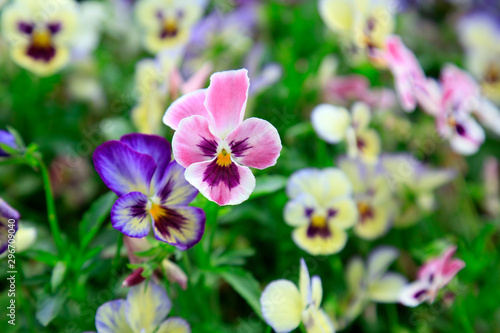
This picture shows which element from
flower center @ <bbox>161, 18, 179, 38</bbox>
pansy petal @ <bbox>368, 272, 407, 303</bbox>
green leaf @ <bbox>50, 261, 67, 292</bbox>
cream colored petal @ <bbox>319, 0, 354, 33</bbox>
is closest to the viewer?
green leaf @ <bbox>50, 261, 67, 292</bbox>

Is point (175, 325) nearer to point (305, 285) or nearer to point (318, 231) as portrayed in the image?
point (305, 285)

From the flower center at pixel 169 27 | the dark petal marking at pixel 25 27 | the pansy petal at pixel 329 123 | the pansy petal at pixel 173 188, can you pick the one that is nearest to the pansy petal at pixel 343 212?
the pansy petal at pixel 329 123

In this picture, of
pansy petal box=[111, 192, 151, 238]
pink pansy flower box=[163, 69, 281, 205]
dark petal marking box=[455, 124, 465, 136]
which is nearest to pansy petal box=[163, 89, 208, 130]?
pink pansy flower box=[163, 69, 281, 205]

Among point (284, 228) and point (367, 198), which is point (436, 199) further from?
point (284, 228)

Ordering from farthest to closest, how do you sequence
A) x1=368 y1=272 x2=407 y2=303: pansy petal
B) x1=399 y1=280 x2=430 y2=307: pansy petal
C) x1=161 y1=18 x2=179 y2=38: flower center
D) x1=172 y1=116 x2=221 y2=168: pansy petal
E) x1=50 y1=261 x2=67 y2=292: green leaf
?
x1=161 y1=18 x2=179 y2=38: flower center, x1=368 y1=272 x2=407 y2=303: pansy petal, x1=399 y1=280 x2=430 y2=307: pansy petal, x1=50 y1=261 x2=67 y2=292: green leaf, x1=172 y1=116 x2=221 y2=168: pansy petal

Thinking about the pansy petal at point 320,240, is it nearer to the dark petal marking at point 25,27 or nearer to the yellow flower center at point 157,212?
the yellow flower center at point 157,212

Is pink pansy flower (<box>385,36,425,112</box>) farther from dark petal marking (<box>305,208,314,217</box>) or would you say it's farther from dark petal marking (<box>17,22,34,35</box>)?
dark petal marking (<box>17,22,34,35</box>)

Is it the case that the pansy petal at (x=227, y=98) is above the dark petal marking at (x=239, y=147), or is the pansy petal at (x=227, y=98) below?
above
